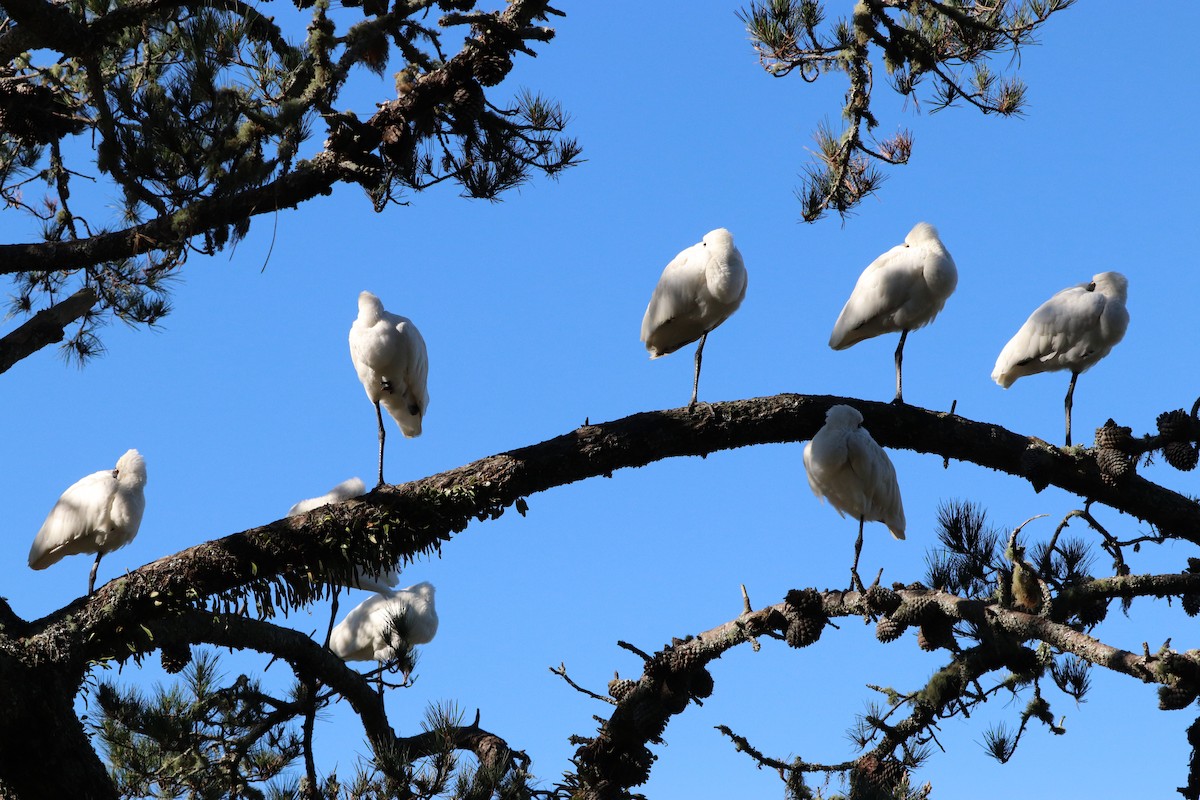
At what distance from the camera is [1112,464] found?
5.47 m

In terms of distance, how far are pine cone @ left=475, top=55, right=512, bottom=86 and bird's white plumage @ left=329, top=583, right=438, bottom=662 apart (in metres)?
3.80

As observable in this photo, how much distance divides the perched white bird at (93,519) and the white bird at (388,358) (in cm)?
133

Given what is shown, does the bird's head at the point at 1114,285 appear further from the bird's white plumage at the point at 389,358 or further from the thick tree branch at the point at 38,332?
the thick tree branch at the point at 38,332

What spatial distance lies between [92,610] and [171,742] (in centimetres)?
81

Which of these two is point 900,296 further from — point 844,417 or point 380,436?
point 380,436

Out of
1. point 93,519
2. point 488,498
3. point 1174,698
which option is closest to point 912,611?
point 1174,698

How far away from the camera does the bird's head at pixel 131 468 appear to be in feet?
21.2

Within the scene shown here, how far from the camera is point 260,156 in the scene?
452 centimetres

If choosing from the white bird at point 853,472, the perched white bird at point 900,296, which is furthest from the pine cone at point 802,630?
the perched white bird at point 900,296

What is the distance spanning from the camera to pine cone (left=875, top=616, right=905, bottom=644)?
4.32 meters

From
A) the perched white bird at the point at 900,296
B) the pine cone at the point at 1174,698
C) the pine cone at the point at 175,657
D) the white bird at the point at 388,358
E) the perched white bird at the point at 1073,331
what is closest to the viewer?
the pine cone at the point at 1174,698

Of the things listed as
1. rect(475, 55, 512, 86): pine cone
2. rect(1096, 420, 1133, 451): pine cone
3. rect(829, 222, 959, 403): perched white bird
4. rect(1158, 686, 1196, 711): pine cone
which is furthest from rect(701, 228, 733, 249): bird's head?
rect(1158, 686, 1196, 711): pine cone

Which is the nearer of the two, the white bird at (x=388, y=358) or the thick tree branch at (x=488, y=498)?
the thick tree branch at (x=488, y=498)

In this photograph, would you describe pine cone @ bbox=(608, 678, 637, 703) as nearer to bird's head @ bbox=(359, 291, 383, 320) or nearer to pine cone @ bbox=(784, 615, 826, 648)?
pine cone @ bbox=(784, 615, 826, 648)
